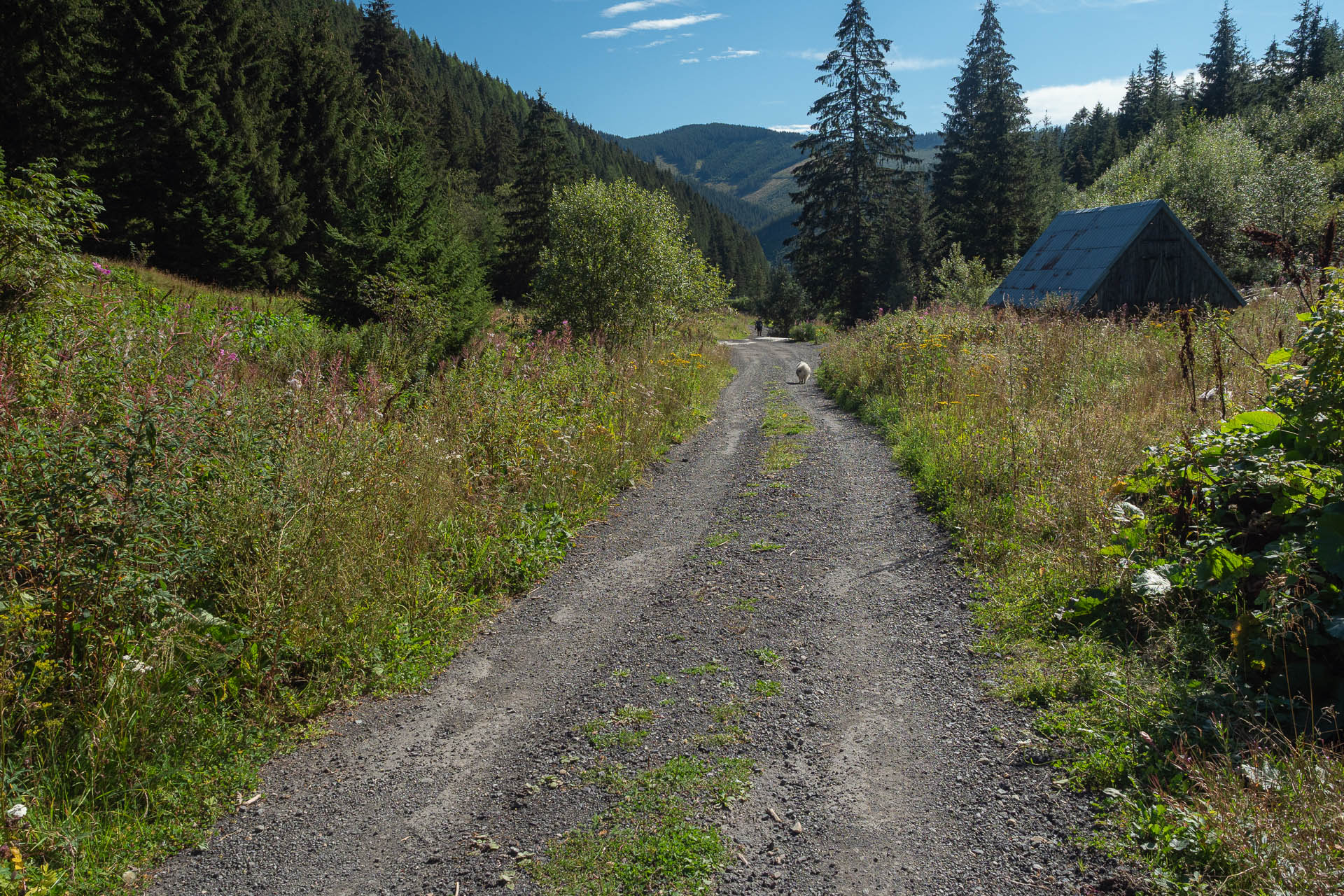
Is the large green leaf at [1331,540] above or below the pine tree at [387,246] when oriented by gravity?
below

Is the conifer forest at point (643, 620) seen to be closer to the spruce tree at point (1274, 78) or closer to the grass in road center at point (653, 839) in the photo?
the grass in road center at point (653, 839)

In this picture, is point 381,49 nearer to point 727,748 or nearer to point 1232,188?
point 1232,188

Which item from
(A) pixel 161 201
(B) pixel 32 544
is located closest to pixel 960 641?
(B) pixel 32 544

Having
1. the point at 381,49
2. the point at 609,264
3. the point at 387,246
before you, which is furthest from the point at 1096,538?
the point at 381,49

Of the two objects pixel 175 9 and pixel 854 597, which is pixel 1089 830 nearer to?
pixel 854 597

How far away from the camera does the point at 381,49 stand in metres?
49.2

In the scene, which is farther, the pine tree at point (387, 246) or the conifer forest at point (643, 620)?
the pine tree at point (387, 246)

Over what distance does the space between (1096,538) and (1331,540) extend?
2.10 metres

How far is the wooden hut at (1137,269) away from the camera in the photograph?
18.9 meters

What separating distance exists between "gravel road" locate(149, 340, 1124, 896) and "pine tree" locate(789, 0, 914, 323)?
1348 inches

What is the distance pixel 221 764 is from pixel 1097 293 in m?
21.6

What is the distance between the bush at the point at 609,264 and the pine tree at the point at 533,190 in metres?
23.4

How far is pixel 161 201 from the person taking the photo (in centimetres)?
2842

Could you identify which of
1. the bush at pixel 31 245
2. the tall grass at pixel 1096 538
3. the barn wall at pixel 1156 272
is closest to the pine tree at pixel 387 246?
the bush at pixel 31 245
